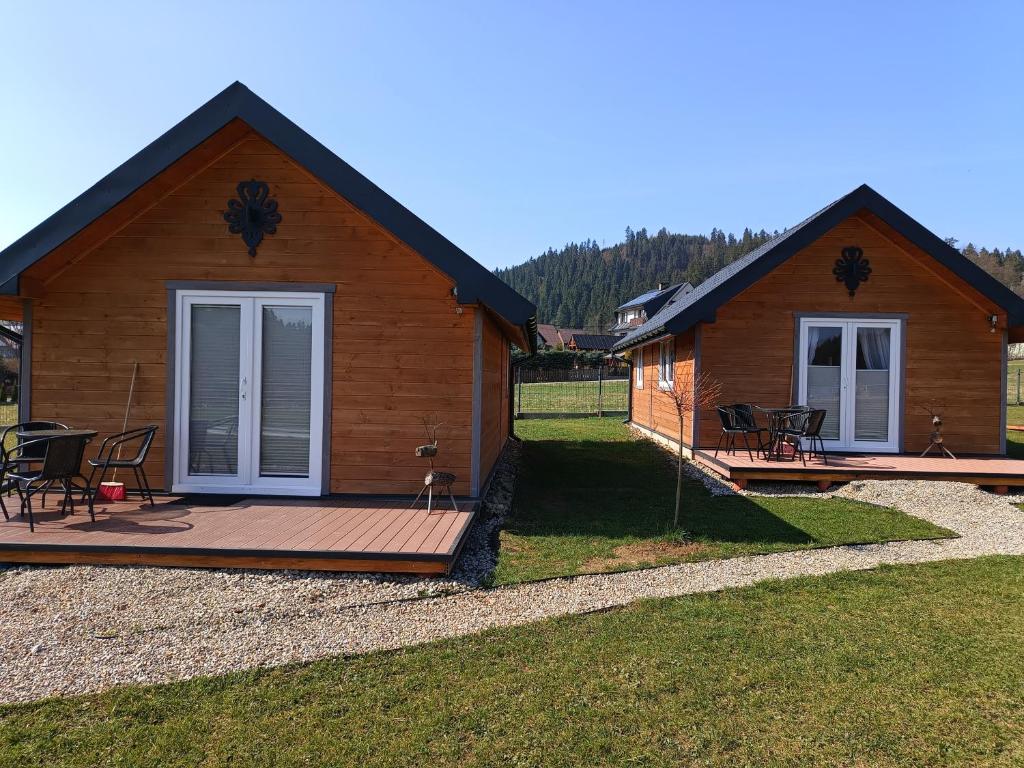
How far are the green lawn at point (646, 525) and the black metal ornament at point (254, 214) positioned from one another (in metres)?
4.14

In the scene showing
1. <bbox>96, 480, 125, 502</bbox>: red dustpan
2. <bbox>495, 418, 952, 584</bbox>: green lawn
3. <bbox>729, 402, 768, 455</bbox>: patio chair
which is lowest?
<bbox>495, 418, 952, 584</bbox>: green lawn

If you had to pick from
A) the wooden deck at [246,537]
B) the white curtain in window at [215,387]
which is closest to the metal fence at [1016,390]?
the wooden deck at [246,537]

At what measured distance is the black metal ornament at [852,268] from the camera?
988 centimetres

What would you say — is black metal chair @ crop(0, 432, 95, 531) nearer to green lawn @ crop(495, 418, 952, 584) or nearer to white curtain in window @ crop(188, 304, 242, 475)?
white curtain in window @ crop(188, 304, 242, 475)

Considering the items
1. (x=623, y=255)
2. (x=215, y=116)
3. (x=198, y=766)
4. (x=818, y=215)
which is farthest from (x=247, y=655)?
(x=623, y=255)

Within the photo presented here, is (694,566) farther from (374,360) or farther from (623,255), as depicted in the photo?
(623,255)

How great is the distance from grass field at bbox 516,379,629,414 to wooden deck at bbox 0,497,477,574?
14.1 m

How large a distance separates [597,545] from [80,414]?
5.75m

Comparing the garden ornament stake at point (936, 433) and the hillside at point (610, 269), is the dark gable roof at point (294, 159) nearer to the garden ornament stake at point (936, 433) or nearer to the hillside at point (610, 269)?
the garden ornament stake at point (936, 433)

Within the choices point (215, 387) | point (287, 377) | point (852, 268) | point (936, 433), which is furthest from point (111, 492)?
point (936, 433)

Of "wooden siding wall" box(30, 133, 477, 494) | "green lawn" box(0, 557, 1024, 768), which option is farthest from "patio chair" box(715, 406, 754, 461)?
"green lawn" box(0, 557, 1024, 768)

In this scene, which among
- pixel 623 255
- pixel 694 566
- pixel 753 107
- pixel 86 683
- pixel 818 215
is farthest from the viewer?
pixel 623 255

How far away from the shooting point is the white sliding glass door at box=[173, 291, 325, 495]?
6.47 m

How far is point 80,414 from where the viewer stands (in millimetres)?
6551
